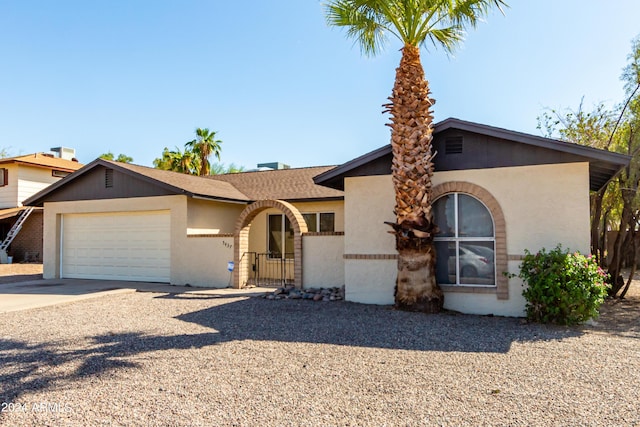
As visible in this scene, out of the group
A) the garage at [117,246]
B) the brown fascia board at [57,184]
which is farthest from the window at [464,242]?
the brown fascia board at [57,184]

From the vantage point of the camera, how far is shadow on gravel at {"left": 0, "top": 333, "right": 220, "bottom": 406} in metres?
5.13

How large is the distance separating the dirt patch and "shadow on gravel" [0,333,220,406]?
36.9 ft

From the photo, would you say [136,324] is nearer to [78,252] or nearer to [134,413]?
[134,413]

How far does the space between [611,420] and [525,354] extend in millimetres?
2275

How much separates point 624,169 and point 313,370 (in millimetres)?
10858

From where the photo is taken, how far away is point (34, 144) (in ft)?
146

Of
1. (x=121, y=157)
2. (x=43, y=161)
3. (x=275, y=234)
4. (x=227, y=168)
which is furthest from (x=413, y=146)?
(x=121, y=157)

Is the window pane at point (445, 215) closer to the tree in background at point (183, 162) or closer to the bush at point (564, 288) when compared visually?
the bush at point (564, 288)

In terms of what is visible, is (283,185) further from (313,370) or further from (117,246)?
(313,370)

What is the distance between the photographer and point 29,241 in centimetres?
2431

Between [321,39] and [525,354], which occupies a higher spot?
[321,39]

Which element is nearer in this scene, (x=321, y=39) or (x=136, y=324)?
(x=136, y=324)

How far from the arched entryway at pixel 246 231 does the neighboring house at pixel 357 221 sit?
0.03 meters

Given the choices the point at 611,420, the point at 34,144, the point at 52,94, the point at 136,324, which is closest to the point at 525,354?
the point at 611,420
